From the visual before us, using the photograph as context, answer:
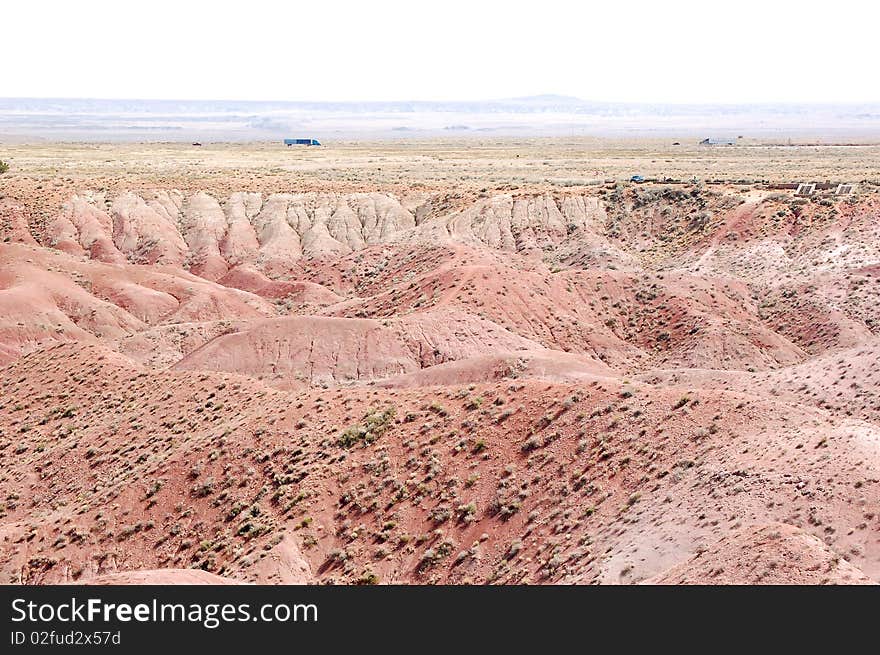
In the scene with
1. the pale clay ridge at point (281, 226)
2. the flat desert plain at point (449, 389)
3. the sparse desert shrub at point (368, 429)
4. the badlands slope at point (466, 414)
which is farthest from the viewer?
the pale clay ridge at point (281, 226)

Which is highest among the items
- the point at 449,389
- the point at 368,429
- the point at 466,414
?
the point at 449,389

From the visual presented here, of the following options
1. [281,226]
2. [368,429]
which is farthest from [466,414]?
[281,226]

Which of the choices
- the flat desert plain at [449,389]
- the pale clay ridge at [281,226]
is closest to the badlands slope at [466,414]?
the flat desert plain at [449,389]

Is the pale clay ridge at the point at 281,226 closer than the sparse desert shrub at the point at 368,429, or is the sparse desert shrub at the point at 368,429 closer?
the sparse desert shrub at the point at 368,429

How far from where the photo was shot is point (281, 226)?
272 feet

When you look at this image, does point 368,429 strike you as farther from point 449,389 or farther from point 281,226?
point 281,226

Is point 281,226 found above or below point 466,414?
above

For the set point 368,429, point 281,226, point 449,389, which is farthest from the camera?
point 281,226

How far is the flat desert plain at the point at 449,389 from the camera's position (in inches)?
973

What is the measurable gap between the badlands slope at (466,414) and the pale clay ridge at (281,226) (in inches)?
165

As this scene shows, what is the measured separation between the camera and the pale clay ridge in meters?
77.0

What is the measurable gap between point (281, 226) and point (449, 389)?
5230cm

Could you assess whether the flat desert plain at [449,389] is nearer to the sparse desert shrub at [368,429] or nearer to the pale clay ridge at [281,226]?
the sparse desert shrub at [368,429]

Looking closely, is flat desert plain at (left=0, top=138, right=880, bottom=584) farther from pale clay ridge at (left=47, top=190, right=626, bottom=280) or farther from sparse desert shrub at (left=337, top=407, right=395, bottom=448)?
pale clay ridge at (left=47, top=190, right=626, bottom=280)
